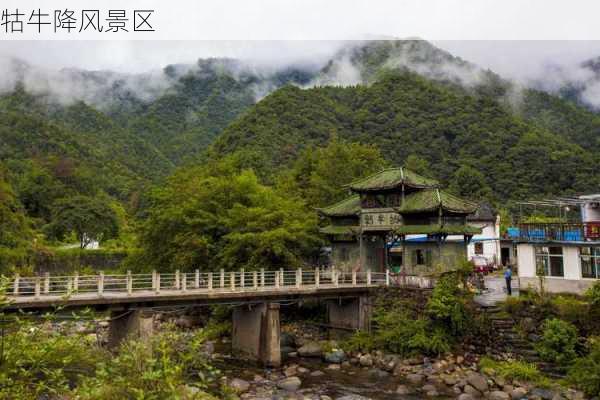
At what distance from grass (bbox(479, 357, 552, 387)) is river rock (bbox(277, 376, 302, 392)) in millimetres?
8496

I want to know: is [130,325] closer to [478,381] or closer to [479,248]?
[478,381]

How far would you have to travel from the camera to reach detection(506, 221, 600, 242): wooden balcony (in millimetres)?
25375

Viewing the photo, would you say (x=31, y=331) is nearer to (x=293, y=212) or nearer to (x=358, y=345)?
(x=358, y=345)

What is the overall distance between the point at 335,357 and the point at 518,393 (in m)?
10.00

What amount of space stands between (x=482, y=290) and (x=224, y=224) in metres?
17.5

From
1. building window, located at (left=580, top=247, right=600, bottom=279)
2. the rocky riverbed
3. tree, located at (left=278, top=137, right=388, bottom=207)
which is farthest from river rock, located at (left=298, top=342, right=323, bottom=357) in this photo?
tree, located at (left=278, top=137, right=388, bottom=207)

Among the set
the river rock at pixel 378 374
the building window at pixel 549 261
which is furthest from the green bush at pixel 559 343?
the river rock at pixel 378 374

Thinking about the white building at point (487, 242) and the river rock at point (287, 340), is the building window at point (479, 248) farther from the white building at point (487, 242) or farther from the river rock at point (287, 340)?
the river rock at point (287, 340)

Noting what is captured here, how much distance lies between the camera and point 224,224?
36344 millimetres

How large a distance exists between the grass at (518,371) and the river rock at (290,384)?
8496mm

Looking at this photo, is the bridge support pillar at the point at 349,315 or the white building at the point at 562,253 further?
the bridge support pillar at the point at 349,315

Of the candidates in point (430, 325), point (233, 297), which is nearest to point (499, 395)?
point (430, 325)

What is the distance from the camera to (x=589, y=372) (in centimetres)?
2045

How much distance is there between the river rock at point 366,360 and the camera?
27.1 metres
